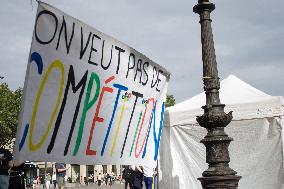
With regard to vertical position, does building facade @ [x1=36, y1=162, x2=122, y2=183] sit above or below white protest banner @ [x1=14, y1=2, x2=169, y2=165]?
below

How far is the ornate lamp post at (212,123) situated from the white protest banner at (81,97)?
1016 mm

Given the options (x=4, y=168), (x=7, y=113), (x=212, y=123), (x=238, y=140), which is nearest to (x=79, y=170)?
(x=7, y=113)

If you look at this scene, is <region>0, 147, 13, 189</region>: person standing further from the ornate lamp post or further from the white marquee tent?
the ornate lamp post

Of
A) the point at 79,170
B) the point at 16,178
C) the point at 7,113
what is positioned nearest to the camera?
the point at 16,178

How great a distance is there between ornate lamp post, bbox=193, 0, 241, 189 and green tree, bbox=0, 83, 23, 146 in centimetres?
4496

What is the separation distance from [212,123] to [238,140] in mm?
3693

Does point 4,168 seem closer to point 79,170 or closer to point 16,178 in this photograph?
point 16,178

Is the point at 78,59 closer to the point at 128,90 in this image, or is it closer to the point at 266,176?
the point at 128,90

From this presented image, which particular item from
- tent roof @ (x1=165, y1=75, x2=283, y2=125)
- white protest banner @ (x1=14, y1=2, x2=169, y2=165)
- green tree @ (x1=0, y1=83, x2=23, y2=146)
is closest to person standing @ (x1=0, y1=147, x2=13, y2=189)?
white protest banner @ (x1=14, y1=2, x2=169, y2=165)

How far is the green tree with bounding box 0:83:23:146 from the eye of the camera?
48281 millimetres

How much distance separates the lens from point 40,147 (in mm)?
3936

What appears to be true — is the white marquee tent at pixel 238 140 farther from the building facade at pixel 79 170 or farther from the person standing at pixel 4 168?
the building facade at pixel 79 170

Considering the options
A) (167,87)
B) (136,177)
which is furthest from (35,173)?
(167,87)

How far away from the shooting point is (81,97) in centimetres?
452
